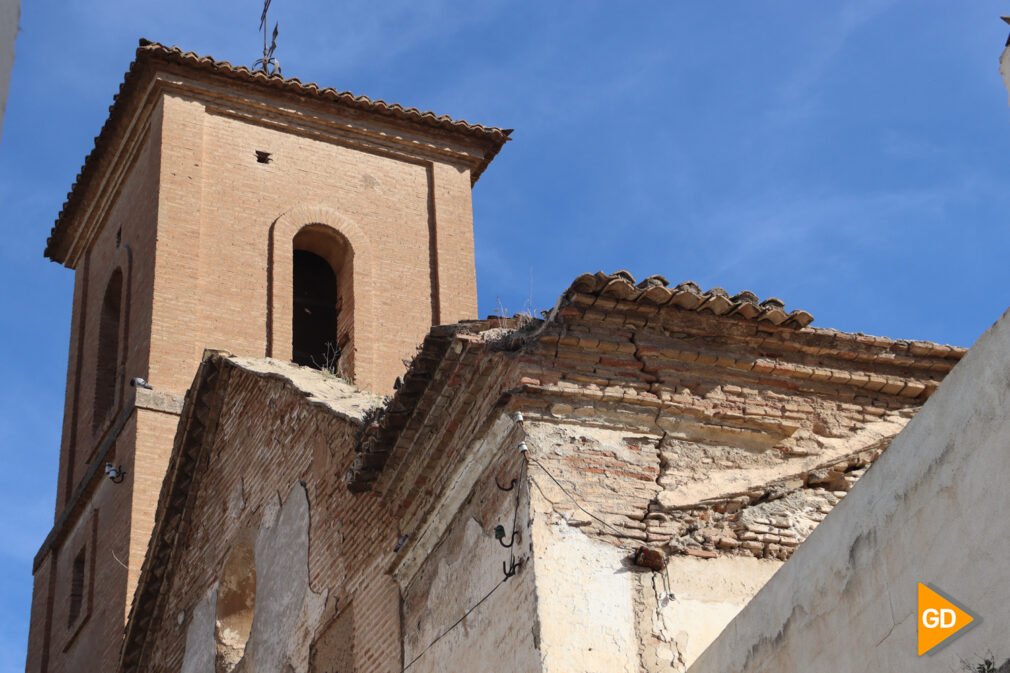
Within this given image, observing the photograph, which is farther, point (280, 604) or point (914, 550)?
point (280, 604)

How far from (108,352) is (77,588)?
11.3 feet

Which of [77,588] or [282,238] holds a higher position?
[282,238]

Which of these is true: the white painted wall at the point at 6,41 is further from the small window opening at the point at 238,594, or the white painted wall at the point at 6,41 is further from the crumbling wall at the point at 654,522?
the small window opening at the point at 238,594

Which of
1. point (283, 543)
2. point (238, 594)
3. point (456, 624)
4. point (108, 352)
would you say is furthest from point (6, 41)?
point (108, 352)

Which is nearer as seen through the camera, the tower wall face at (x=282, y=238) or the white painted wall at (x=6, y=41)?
the white painted wall at (x=6, y=41)

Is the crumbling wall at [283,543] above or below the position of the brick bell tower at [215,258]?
below

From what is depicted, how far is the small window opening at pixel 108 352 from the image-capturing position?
18.0 meters

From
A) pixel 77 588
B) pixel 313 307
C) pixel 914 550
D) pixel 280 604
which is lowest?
pixel 914 550

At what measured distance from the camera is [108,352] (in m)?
18.5

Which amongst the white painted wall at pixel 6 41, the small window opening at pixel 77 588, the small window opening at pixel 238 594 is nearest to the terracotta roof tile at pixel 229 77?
the small window opening at pixel 77 588

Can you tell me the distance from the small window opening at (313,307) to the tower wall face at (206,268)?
45cm

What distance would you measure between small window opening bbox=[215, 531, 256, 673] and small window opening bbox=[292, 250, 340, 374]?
7.17 m

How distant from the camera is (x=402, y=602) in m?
8.17

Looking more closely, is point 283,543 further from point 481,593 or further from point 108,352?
point 108,352
